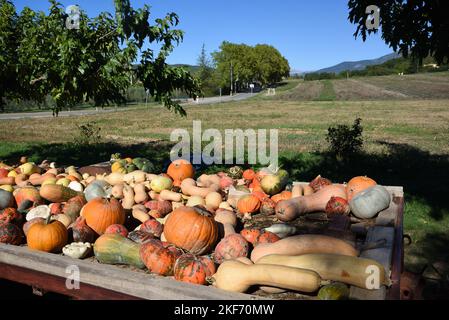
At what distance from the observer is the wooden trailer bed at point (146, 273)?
1.94 meters

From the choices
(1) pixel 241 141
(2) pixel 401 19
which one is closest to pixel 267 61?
(1) pixel 241 141

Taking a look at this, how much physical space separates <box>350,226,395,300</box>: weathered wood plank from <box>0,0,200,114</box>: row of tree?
429 centimetres

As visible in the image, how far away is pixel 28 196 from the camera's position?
3.76m

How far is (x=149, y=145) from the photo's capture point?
13320 mm

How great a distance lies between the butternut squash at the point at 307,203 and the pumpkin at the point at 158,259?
1.16 m

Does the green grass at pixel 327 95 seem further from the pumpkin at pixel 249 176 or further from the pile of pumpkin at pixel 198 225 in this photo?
the pile of pumpkin at pixel 198 225

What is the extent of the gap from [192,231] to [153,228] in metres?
0.47

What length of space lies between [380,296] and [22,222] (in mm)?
2898

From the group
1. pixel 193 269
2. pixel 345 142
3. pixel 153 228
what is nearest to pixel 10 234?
pixel 153 228

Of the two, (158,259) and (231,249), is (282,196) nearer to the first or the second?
(231,249)

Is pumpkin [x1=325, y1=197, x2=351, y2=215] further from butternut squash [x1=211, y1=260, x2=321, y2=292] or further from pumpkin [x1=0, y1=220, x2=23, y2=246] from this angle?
pumpkin [x1=0, y1=220, x2=23, y2=246]

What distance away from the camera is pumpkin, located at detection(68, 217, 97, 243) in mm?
2879

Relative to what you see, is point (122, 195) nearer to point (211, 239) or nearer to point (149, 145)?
point (211, 239)

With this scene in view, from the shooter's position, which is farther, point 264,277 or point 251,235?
point 251,235
